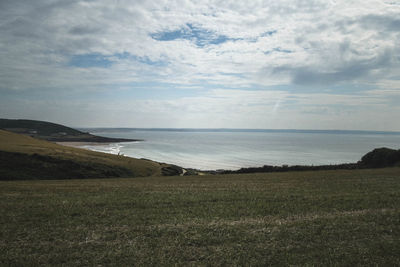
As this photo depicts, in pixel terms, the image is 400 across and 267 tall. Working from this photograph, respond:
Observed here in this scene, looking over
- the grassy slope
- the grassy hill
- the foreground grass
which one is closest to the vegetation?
the grassy slope

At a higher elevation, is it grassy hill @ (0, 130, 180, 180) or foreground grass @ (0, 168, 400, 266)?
foreground grass @ (0, 168, 400, 266)

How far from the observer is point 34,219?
12.2 metres

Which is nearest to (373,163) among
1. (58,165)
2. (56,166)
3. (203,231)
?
(203,231)

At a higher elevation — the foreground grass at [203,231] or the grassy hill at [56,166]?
the foreground grass at [203,231]

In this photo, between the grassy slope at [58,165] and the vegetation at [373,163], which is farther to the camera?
the vegetation at [373,163]

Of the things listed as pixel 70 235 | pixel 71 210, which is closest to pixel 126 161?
pixel 71 210

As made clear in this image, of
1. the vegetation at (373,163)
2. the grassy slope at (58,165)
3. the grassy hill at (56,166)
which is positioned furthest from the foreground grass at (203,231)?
the vegetation at (373,163)

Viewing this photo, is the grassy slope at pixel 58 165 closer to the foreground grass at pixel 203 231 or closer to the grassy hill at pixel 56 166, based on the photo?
the grassy hill at pixel 56 166

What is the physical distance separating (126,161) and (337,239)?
52.9 m

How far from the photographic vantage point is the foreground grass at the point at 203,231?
8133mm

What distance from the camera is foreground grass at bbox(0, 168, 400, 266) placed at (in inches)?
320

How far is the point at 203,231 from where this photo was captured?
10430mm

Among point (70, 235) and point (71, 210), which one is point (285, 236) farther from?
point (71, 210)

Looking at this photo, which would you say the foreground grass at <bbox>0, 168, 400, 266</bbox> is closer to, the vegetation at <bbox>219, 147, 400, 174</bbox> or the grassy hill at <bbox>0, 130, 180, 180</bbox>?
the grassy hill at <bbox>0, 130, 180, 180</bbox>
